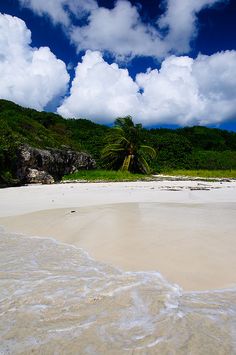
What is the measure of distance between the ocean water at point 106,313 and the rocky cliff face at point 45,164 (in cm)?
1308

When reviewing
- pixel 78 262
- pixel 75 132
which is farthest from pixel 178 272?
pixel 75 132

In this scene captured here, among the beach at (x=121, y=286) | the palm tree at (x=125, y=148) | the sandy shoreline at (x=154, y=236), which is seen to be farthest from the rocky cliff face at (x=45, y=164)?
the beach at (x=121, y=286)

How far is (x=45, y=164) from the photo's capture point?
1769 centimetres

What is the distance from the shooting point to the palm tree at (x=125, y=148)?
26.7 meters

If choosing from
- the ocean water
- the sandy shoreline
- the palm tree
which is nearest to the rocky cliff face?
the palm tree

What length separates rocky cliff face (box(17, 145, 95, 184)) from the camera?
15898 millimetres

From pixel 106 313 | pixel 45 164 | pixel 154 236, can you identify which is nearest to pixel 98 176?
pixel 45 164

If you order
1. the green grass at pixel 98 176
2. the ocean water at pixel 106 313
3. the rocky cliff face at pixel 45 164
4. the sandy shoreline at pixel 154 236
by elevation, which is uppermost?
the rocky cliff face at pixel 45 164

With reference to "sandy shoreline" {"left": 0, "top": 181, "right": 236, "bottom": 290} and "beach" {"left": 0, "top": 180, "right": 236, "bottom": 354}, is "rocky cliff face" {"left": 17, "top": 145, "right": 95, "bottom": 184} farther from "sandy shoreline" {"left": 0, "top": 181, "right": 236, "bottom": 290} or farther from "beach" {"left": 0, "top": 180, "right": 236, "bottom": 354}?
"beach" {"left": 0, "top": 180, "right": 236, "bottom": 354}

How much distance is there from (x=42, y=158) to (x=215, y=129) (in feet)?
176

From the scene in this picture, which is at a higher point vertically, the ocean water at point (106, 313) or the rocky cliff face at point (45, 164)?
the rocky cliff face at point (45, 164)

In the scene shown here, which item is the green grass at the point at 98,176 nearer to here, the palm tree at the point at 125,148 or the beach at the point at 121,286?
the palm tree at the point at 125,148

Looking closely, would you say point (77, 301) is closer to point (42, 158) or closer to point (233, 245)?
point (233, 245)

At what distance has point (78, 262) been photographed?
3520mm
